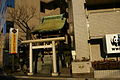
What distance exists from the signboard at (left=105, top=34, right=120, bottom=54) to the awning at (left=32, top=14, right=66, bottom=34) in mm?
7169

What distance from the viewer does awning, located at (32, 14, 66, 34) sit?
20812 millimetres

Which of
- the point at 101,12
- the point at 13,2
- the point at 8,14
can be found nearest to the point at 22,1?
the point at 13,2

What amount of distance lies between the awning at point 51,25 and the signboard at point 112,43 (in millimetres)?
7169

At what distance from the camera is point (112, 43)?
15.6 meters

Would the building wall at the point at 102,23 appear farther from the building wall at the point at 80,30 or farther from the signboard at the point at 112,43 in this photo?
the signboard at the point at 112,43

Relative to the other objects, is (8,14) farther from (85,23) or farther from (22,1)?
(85,23)

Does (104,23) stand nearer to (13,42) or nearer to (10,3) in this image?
(13,42)

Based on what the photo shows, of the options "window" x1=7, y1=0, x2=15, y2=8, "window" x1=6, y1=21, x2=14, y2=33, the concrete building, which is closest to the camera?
the concrete building

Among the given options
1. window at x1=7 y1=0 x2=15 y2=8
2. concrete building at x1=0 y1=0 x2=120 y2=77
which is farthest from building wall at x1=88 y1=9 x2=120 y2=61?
window at x1=7 y1=0 x2=15 y2=8

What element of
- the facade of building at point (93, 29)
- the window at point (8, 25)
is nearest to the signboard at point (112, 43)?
the facade of building at point (93, 29)

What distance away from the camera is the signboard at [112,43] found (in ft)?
50.7

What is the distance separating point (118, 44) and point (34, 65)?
10448 mm

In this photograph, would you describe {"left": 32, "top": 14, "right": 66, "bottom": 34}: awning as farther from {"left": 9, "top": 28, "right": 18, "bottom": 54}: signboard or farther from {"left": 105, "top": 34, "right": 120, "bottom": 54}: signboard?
{"left": 105, "top": 34, "right": 120, "bottom": 54}: signboard

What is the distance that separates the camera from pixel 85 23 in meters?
17.8
